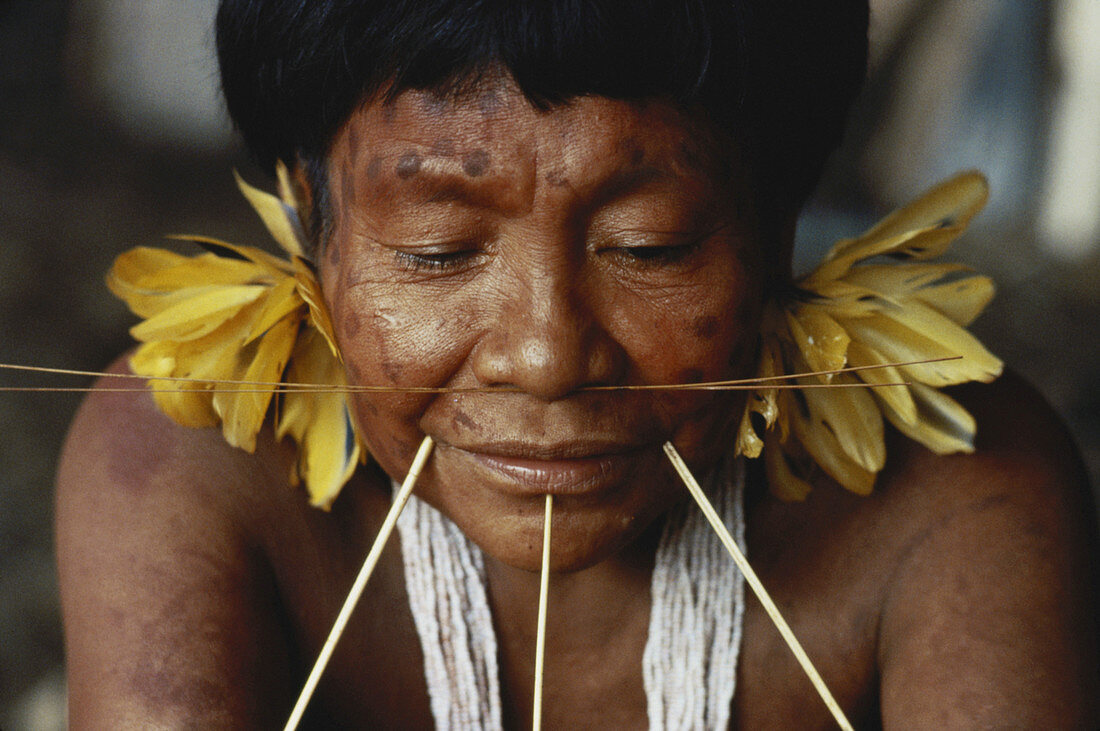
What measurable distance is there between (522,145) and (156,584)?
64cm

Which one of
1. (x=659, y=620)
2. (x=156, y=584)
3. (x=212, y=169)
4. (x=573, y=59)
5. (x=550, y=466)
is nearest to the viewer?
(x=573, y=59)

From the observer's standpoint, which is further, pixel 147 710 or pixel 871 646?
pixel 871 646

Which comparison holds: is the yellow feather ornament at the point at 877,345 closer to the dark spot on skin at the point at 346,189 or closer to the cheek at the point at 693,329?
the cheek at the point at 693,329

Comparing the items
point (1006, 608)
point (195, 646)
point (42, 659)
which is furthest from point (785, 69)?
point (42, 659)

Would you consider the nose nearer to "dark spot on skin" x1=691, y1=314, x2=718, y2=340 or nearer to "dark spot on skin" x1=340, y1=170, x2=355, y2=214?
"dark spot on skin" x1=691, y1=314, x2=718, y2=340

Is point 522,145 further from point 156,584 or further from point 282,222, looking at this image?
point 156,584

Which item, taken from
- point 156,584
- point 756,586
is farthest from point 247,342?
point 756,586

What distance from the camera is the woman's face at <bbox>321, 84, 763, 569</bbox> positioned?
98 centimetres

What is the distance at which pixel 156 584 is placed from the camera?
1184mm

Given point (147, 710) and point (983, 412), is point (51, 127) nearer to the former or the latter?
point (147, 710)

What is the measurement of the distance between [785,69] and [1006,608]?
0.65 meters

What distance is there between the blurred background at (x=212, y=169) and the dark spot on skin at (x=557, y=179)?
1999 mm

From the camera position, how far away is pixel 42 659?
2.34 m

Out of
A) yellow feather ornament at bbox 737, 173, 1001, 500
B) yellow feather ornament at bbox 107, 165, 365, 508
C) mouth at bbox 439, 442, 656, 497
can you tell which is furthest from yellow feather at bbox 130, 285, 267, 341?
yellow feather ornament at bbox 737, 173, 1001, 500
